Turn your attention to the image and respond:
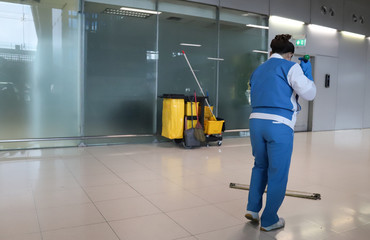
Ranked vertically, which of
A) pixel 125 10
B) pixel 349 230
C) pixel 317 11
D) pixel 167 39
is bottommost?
pixel 349 230

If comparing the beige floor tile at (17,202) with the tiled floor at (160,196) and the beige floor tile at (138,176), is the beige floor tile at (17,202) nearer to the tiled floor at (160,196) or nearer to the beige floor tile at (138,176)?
the tiled floor at (160,196)

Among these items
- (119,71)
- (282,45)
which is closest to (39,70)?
(119,71)

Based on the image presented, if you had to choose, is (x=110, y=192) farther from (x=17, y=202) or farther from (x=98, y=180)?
(x=17, y=202)

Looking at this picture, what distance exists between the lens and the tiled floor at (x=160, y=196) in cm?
237

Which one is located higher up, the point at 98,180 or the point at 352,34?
the point at 352,34

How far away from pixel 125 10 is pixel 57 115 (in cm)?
224

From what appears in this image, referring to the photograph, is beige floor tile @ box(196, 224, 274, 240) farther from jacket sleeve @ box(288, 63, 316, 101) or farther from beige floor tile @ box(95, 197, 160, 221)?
jacket sleeve @ box(288, 63, 316, 101)

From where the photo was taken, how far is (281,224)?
8.06 ft

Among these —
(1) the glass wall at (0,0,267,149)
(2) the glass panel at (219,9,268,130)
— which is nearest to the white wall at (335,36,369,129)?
(2) the glass panel at (219,9,268,130)

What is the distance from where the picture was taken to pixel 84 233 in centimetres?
229

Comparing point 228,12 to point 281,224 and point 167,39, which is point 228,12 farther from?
point 281,224

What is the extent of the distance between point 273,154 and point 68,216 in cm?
164

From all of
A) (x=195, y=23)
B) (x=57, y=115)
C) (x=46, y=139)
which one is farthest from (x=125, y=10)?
(x=46, y=139)

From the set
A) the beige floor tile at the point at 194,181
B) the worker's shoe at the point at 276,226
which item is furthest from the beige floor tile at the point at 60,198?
the worker's shoe at the point at 276,226
